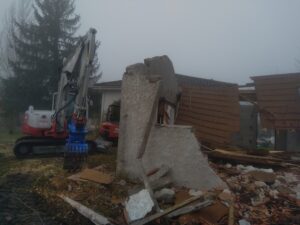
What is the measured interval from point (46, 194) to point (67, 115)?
4.50 meters

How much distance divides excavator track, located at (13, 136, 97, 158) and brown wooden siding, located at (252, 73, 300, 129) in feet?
23.6

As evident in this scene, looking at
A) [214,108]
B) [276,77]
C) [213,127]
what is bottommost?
[213,127]

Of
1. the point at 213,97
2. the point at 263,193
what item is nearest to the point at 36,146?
the point at 213,97

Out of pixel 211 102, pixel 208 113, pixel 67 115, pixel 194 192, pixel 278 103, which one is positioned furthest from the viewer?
pixel 67 115

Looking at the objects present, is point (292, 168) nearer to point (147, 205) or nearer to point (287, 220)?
point (287, 220)

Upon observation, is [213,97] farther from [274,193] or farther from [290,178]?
[274,193]

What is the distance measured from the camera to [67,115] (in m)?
11.5

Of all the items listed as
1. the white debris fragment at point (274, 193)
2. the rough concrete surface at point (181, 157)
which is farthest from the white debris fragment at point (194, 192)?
the white debris fragment at point (274, 193)

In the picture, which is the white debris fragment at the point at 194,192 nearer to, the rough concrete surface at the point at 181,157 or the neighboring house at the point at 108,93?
the rough concrete surface at the point at 181,157

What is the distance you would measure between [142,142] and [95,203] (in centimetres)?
197

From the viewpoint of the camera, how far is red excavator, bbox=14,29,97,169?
1040 cm

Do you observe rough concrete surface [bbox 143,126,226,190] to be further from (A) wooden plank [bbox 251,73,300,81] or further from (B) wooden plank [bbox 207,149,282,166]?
(A) wooden plank [bbox 251,73,300,81]

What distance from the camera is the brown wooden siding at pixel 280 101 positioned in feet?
34.4

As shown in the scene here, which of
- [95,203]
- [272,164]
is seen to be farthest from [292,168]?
[95,203]
